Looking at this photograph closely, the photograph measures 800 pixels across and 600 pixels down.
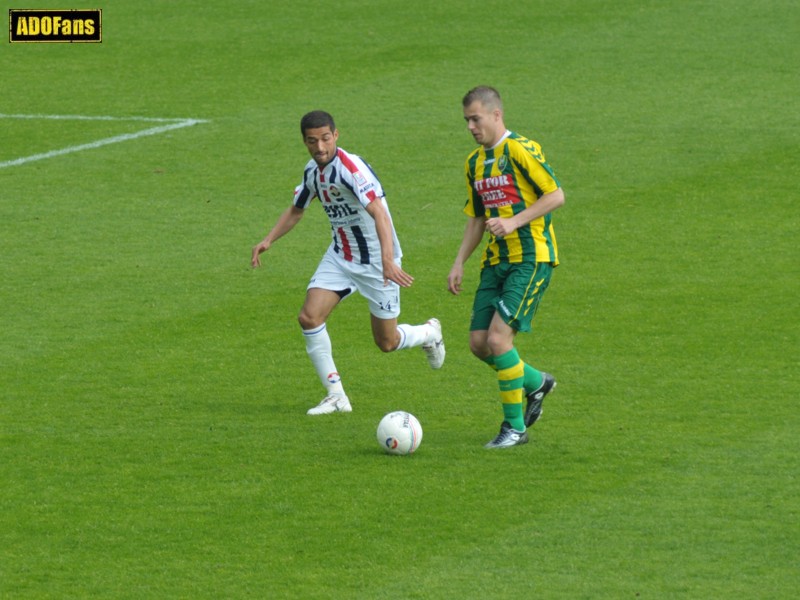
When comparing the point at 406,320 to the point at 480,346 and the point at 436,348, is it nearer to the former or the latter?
the point at 436,348

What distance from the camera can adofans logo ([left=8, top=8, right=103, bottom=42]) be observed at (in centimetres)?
2462

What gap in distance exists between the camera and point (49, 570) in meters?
7.09

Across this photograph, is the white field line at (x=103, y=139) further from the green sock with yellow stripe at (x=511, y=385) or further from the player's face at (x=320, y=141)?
the green sock with yellow stripe at (x=511, y=385)

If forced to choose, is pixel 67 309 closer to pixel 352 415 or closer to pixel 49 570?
pixel 352 415

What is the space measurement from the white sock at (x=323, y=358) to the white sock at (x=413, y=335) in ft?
2.01

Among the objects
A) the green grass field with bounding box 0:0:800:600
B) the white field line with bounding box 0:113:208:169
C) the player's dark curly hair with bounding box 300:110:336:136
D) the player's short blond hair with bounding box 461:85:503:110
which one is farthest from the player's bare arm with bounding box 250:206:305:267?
the white field line with bounding box 0:113:208:169

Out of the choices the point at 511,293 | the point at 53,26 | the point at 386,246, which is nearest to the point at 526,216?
the point at 511,293

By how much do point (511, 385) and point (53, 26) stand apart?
18.3 m

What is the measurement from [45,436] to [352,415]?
1.94 m

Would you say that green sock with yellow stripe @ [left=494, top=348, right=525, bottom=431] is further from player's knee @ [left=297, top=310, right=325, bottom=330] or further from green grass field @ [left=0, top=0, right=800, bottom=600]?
player's knee @ [left=297, top=310, right=325, bottom=330]

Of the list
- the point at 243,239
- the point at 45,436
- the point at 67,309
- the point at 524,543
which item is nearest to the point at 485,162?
the point at 524,543

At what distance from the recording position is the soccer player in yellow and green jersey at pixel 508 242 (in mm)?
8727

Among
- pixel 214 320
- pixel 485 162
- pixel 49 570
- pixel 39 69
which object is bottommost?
pixel 49 570

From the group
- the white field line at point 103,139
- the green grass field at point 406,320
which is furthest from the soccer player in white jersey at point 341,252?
the white field line at point 103,139
